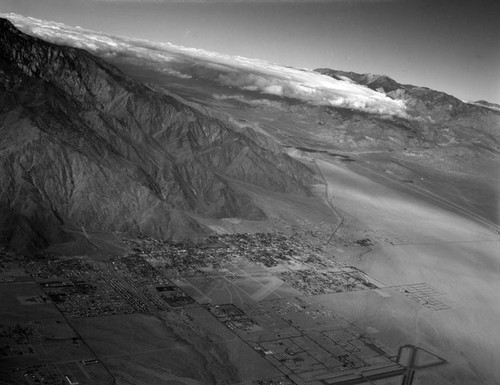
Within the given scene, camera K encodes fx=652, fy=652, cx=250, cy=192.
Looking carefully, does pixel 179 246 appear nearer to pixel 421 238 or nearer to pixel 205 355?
pixel 205 355

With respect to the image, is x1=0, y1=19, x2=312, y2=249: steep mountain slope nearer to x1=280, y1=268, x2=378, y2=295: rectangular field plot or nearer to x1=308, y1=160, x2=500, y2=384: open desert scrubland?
x1=280, y1=268, x2=378, y2=295: rectangular field plot

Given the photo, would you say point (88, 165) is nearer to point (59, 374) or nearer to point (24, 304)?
point (24, 304)

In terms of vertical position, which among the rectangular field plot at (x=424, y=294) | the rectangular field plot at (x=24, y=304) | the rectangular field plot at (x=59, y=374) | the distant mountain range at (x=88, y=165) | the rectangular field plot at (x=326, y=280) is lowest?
the rectangular field plot at (x=59, y=374)

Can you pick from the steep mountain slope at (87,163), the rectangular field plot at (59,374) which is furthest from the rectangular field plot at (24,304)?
the steep mountain slope at (87,163)

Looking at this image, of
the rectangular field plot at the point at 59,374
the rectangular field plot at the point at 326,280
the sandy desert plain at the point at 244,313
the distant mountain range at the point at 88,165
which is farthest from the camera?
the distant mountain range at the point at 88,165

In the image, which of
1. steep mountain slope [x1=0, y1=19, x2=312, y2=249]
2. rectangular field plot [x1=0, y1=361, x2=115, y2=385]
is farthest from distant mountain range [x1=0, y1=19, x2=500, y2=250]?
rectangular field plot [x1=0, y1=361, x2=115, y2=385]

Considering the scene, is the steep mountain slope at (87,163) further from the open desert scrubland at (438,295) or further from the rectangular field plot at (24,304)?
the open desert scrubland at (438,295)

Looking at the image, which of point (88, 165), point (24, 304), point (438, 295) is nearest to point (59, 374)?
point (24, 304)
